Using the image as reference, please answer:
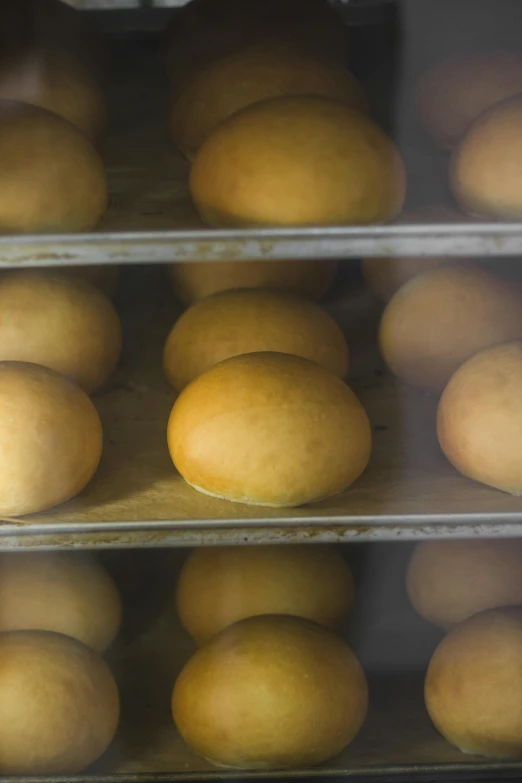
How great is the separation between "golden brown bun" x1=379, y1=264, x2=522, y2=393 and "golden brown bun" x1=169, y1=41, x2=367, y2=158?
267 mm

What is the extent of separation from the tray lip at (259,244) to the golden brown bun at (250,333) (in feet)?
0.92

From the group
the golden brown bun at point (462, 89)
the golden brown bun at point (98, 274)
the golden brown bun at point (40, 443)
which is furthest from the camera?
the golden brown bun at point (98, 274)

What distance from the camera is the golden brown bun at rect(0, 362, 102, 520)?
41.3 inches

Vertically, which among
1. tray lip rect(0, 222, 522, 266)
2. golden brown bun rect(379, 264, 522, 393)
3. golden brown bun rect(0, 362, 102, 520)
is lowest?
golden brown bun rect(0, 362, 102, 520)

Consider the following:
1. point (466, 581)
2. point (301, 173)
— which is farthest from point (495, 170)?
point (466, 581)

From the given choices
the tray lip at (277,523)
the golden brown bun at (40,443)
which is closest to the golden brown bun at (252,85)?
the golden brown bun at (40,443)

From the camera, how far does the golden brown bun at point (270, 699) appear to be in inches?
44.8

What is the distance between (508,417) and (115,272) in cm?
64

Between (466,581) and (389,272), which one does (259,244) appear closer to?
(389,272)

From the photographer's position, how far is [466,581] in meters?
1.30

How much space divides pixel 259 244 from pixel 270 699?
57cm

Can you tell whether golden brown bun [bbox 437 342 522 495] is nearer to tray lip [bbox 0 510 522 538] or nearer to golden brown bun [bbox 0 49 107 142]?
tray lip [bbox 0 510 522 538]

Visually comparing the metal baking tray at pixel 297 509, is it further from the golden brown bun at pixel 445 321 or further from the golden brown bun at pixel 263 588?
the golden brown bun at pixel 263 588

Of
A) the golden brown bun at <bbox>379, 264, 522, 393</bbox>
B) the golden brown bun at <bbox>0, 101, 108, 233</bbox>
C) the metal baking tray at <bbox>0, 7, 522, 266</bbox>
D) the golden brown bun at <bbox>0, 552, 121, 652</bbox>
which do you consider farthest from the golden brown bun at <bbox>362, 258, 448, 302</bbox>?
the golden brown bun at <bbox>0, 552, 121, 652</bbox>
